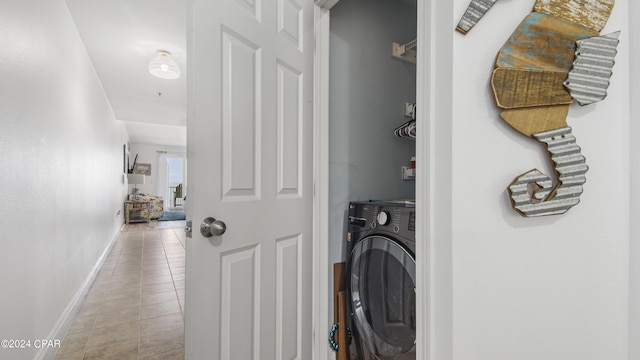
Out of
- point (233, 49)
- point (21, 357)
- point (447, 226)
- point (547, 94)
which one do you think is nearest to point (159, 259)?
point (21, 357)

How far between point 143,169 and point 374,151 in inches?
374

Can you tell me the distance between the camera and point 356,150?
160 cm

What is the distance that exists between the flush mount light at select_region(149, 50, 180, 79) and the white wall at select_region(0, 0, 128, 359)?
1.93ft

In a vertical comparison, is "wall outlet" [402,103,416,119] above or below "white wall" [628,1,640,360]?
above

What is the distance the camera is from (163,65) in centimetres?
295

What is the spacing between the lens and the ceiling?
219 cm

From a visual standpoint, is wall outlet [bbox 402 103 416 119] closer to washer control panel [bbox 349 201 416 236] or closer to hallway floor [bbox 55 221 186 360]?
washer control panel [bbox 349 201 416 236]

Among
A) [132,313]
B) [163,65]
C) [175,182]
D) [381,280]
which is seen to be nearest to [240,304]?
[381,280]

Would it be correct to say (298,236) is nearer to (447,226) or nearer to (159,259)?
(447,226)

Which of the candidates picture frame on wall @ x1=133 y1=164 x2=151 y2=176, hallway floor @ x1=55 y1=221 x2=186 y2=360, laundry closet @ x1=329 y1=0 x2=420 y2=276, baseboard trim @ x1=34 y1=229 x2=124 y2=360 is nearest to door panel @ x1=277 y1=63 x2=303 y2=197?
laundry closet @ x1=329 y1=0 x2=420 y2=276

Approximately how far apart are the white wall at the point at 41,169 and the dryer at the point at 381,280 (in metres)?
1.55

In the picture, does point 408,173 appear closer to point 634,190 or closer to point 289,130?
point 289,130

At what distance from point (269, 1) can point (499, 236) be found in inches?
48.0

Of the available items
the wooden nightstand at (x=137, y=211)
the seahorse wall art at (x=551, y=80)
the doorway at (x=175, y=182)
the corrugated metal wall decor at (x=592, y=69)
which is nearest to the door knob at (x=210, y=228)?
the seahorse wall art at (x=551, y=80)
